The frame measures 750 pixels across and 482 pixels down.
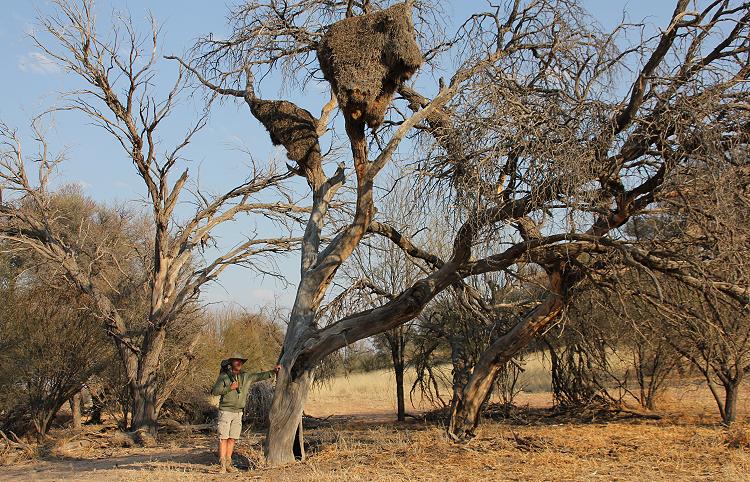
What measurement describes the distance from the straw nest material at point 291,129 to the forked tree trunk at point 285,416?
3269mm

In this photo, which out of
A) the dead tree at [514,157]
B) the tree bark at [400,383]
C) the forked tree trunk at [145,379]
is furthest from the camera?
the tree bark at [400,383]

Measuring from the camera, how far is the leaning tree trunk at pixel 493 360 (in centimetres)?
1082

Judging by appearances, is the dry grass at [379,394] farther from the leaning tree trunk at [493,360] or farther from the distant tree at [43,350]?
the leaning tree trunk at [493,360]

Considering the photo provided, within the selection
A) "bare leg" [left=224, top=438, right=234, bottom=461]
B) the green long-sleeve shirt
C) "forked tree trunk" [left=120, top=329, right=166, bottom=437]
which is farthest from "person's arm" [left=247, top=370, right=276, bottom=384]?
"forked tree trunk" [left=120, top=329, right=166, bottom=437]

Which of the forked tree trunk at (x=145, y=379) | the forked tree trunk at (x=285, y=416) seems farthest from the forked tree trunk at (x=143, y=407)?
the forked tree trunk at (x=285, y=416)

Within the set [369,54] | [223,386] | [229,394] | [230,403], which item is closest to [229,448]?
[230,403]

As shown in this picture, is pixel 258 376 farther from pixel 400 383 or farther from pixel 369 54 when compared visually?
pixel 400 383

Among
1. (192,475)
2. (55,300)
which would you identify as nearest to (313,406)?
(55,300)

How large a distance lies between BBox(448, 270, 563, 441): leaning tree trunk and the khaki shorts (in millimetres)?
3247

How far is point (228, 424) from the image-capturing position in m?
10.2

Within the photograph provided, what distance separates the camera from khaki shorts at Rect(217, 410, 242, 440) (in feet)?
33.3

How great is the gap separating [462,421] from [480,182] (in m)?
5.03

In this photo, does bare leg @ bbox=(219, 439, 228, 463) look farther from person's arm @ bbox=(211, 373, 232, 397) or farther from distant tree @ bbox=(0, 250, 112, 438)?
distant tree @ bbox=(0, 250, 112, 438)

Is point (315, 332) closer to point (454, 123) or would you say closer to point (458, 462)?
point (458, 462)
